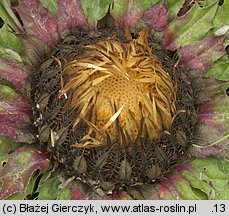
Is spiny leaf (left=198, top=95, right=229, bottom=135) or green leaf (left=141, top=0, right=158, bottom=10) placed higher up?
green leaf (left=141, top=0, right=158, bottom=10)

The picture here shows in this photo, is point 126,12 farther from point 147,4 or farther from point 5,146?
point 5,146

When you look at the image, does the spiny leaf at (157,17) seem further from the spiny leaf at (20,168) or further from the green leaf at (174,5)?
the spiny leaf at (20,168)

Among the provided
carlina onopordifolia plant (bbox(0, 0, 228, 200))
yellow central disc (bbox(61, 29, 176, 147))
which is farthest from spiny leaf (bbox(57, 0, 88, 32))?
yellow central disc (bbox(61, 29, 176, 147))

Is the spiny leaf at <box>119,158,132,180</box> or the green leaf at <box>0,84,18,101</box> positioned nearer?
the spiny leaf at <box>119,158,132,180</box>

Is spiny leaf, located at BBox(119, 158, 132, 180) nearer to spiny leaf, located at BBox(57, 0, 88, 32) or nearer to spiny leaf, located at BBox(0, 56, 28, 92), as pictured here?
spiny leaf, located at BBox(0, 56, 28, 92)

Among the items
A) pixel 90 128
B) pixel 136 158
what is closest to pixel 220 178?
pixel 136 158

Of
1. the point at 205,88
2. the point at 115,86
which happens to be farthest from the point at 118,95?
the point at 205,88
